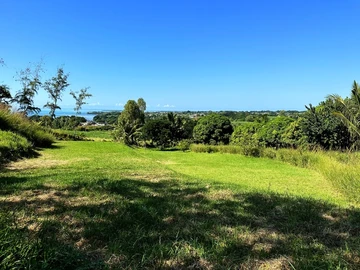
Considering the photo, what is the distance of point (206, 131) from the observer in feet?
100

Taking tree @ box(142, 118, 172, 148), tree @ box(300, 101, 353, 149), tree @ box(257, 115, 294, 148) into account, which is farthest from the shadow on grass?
tree @ box(142, 118, 172, 148)

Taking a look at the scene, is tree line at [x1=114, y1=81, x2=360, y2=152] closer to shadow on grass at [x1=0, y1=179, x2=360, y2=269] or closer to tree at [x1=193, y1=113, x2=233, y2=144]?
tree at [x1=193, y1=113, x2=233, y2=144]

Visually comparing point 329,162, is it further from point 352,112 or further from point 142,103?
point 142,103

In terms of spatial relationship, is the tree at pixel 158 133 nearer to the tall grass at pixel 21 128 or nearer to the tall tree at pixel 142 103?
the tall tree at pixel 142 103

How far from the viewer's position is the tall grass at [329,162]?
6.68 meters

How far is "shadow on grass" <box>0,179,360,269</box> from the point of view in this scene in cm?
199

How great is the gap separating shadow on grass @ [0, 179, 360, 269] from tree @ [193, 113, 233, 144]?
26.2 meters

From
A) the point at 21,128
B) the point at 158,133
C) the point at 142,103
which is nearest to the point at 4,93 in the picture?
the point at 21,128

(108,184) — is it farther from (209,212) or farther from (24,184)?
(209,212)

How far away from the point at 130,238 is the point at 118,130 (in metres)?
29.1

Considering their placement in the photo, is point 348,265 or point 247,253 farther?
point 247,253

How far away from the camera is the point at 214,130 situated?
99.7ft

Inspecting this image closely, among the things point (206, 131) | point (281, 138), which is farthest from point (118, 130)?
point (281, 138)

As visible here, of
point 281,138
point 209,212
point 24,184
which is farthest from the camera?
point 281,138
